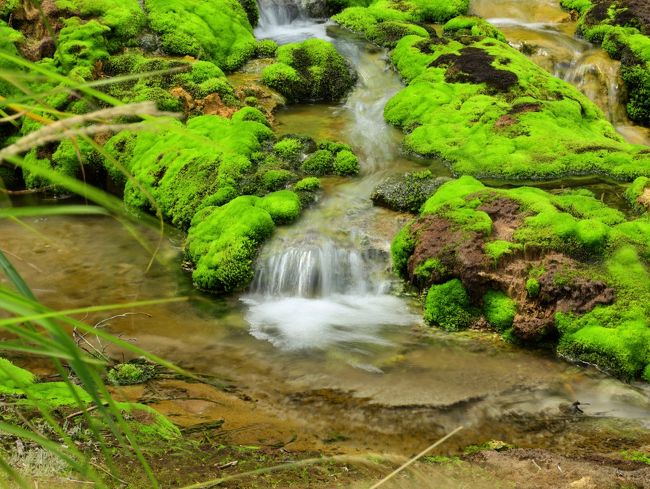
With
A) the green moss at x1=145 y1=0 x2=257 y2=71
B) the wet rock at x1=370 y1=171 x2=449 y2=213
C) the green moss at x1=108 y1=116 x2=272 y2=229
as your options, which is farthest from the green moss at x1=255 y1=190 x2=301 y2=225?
the green moss at x1=145 y1=0 x2=257 y2=71

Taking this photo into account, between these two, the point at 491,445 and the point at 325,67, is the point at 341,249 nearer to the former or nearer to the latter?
the point at 491,445

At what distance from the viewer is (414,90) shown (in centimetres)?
1557

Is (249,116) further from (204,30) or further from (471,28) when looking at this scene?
(471,28)

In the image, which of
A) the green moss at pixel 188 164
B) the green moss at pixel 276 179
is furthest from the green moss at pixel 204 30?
the green moss at pixel 276 179

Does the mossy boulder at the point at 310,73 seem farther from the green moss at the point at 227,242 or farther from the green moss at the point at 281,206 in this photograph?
the green moss at the point at 227,242

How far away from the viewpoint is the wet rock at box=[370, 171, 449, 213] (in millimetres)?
11336

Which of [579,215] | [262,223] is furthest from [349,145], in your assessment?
[579,215]

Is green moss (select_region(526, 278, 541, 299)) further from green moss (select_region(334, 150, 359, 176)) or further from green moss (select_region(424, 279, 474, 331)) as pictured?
green moss (select_region(334, 150, 359, 176))

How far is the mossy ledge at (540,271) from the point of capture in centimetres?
814

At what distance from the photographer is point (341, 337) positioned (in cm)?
855

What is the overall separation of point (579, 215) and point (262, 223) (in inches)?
198

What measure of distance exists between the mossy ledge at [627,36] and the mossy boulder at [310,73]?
7.38m

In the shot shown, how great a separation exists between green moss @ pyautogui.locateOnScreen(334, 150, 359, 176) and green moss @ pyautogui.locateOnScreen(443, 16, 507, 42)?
8.05 m

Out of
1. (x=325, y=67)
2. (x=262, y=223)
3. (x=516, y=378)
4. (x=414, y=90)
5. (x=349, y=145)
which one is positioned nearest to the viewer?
(x=516, y=378)
